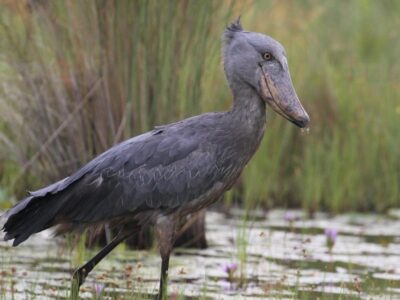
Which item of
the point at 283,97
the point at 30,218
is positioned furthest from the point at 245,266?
the point at 30,218

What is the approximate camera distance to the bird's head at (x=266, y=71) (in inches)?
217

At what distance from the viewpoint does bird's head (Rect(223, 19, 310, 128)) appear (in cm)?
550

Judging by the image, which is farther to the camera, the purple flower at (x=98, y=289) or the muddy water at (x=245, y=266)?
the muddy water at (x=245, y=266)

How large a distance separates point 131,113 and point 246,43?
5.47 ft

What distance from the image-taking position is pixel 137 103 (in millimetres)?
7090

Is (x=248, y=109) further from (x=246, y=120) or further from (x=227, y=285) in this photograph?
(x=227, y=285)

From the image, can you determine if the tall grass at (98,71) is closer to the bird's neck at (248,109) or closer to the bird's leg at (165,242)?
the bird's neck at (248,109)

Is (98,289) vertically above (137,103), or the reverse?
(137,103)

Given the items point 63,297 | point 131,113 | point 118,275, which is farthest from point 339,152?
point 63,297

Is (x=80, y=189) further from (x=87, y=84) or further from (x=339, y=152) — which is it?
(x=339, y=152)

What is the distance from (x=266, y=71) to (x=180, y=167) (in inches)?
26.1

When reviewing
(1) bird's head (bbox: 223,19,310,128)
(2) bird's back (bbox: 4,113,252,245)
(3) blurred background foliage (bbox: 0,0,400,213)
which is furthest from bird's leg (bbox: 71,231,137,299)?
(3) blurred background foliage (bbox: 0,0,400,213)

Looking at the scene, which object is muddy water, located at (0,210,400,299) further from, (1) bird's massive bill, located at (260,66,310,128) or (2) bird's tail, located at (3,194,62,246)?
(1) bird's massive bill, located at (260,66,310,128)

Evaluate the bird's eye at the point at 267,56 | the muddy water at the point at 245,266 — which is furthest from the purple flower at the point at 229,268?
the bird's eye at the point at 267,56
